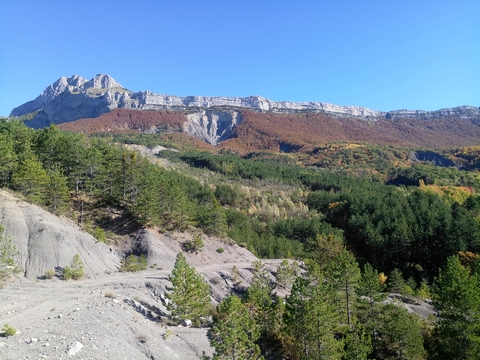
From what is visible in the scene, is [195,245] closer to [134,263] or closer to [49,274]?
[134,263]

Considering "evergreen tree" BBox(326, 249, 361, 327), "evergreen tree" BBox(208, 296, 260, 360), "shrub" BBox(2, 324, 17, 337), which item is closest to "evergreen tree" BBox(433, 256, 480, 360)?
"evergreen tree" BBox(326, 249, 361, 327)

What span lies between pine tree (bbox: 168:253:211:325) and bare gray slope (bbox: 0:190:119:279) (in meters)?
12.1

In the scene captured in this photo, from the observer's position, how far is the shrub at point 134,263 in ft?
121

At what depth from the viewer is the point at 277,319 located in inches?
1147

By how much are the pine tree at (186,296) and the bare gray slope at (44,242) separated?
478 inches

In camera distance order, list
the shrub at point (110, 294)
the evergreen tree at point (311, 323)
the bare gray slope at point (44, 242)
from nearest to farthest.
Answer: the shrub at point (110, 294) → the evergreen tree at point (311, 323) → the bare gray slope at point (44, 242)

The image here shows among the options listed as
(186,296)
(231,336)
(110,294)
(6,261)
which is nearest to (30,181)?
(6,261)

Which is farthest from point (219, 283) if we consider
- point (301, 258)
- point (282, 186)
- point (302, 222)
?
point (282, 186)

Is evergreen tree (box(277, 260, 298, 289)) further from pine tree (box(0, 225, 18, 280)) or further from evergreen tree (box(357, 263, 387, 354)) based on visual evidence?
pine tree (box(0, 225, 18, 280))

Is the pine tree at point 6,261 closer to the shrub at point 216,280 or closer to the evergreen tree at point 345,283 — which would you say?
the shrub at point 216,280

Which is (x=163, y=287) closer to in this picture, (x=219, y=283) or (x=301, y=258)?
(x=219, y=283)

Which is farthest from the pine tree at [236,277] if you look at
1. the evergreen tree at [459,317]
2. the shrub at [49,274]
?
the evergreen tree at [459,317]

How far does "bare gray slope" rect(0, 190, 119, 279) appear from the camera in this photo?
97.7 feet

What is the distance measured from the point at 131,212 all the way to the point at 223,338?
33504mm
